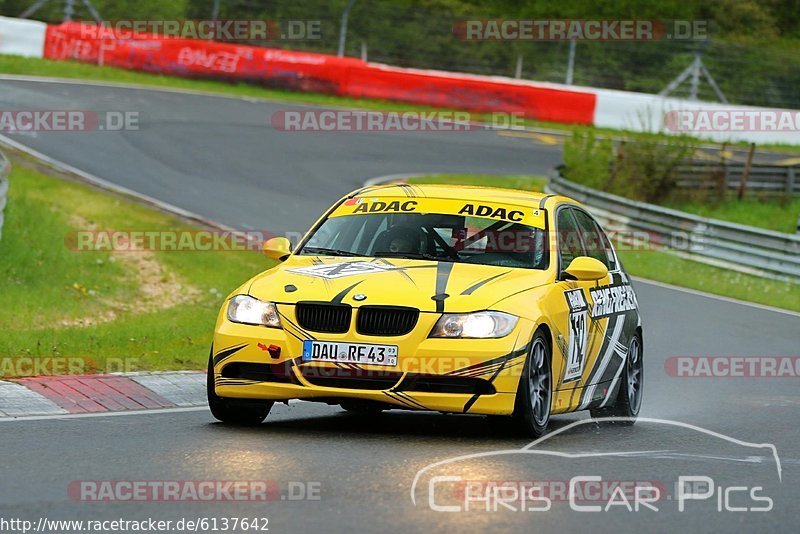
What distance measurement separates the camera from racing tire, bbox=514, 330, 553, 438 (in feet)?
28.2

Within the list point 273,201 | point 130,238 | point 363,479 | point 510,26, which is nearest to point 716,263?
point 273,201

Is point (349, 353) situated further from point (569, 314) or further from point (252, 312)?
point (569, 314)

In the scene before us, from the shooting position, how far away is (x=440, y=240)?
9773 millimetres

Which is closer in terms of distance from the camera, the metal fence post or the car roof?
the car roof

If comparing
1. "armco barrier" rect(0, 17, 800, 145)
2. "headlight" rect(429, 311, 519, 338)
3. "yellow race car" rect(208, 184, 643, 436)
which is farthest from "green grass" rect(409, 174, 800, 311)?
"headlight" rect(429, 311, 519, 338)

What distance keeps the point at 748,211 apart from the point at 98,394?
2212 centimetres

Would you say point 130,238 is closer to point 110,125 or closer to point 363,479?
point 110,125

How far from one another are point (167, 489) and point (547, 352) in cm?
300

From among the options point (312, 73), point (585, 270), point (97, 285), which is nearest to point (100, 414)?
point (585, 270)

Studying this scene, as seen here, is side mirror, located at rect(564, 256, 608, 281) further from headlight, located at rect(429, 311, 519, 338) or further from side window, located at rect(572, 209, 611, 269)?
headlight, located at rect(429, 311, 519, 338)

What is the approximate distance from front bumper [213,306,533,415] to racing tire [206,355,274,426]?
0.42 meters

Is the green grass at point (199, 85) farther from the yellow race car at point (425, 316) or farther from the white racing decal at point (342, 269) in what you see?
the white racing decal at point (342, 269)

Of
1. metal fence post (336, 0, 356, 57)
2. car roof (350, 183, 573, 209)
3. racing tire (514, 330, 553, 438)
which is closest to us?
racing tire (514, 330, 553, 438)

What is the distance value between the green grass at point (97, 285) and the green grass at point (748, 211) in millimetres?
12065
